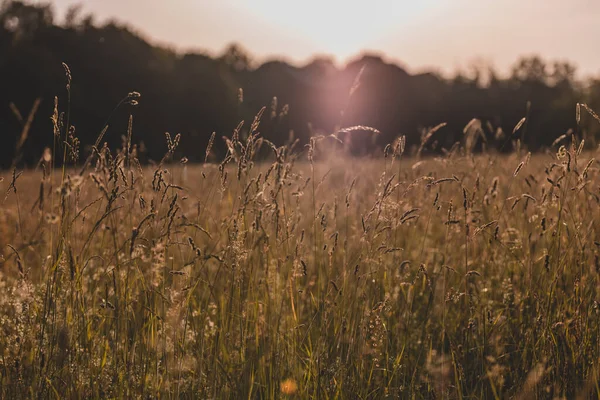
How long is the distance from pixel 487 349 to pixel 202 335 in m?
1.23

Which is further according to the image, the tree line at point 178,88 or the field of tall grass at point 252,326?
the tree line at point 178,88

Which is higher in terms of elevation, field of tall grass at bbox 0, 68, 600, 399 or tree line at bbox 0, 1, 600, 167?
tree line at bbox 0, 1, 600, 167

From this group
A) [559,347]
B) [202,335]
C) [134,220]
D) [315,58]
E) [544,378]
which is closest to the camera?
[202,335]

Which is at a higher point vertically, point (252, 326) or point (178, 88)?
point (178, 88)

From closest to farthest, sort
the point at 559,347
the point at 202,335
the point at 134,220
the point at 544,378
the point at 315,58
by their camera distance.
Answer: the point at 202,335 < the point at 544,378 < the point at 559,347 < the point at 134,220 < the point at 315,58

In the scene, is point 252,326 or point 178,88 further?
point 178,88

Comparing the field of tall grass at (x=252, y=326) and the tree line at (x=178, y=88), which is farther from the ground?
the tree line at (x=178, y=88)

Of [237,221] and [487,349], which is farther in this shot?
[487,349]

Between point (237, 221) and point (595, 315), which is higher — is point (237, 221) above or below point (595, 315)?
above

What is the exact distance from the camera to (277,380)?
183cm

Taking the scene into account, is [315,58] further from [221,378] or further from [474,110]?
[221,378]

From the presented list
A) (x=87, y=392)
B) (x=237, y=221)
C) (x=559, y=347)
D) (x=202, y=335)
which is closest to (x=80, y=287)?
(x=87, y=392)

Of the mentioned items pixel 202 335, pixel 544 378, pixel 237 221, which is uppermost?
pixel 237 221

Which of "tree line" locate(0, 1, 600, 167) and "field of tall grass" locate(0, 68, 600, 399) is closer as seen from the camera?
"field of tall grass" locate(0, 68, 600, 399)
